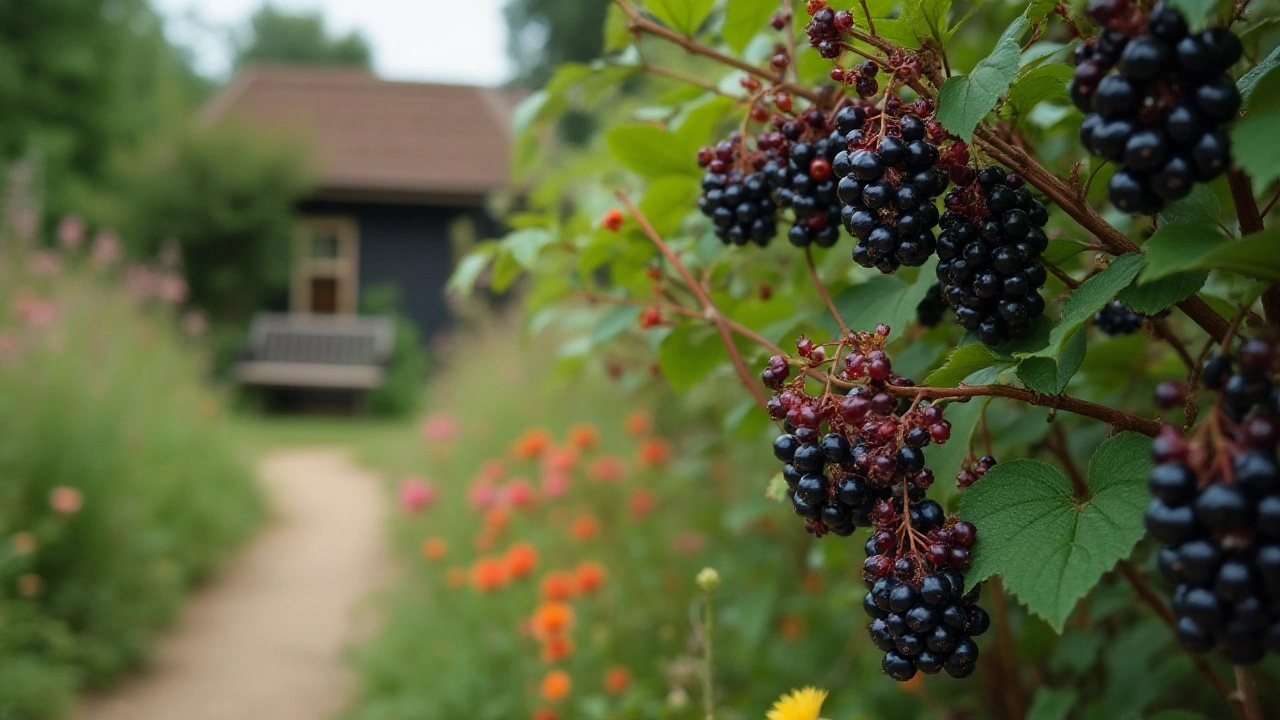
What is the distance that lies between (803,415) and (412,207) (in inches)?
532

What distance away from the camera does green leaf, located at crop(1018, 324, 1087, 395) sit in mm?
793

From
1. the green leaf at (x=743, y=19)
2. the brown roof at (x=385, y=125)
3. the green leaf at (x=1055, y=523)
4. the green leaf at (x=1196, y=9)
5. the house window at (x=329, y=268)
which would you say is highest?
the brown roof at (x=385, y=125)

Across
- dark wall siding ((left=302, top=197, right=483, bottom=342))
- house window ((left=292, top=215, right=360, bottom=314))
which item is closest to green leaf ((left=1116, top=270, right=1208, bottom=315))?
dark wall siding ((left=302, top=197, right=483, bottom=342))

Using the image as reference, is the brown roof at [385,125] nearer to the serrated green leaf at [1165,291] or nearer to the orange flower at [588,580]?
the orange flower at [588,580]

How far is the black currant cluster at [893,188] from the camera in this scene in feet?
2.58

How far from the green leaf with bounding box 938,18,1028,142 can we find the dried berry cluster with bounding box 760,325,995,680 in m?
0.19

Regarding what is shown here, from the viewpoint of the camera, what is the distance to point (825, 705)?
1988mm

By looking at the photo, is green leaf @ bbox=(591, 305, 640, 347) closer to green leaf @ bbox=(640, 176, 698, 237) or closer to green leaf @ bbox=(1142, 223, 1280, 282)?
green leaf @ bbox=(640, 176, 698, 237)

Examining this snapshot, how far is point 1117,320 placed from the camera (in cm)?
112

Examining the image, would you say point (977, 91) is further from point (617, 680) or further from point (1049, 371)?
point (617, 680)

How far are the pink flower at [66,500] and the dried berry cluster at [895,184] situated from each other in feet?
11.6

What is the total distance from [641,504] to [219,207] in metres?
9.99

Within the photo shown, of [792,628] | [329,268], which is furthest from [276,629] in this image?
[329,268]

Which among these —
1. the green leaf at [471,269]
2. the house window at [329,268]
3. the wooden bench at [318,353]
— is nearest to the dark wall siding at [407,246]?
the house window at [329,268]
